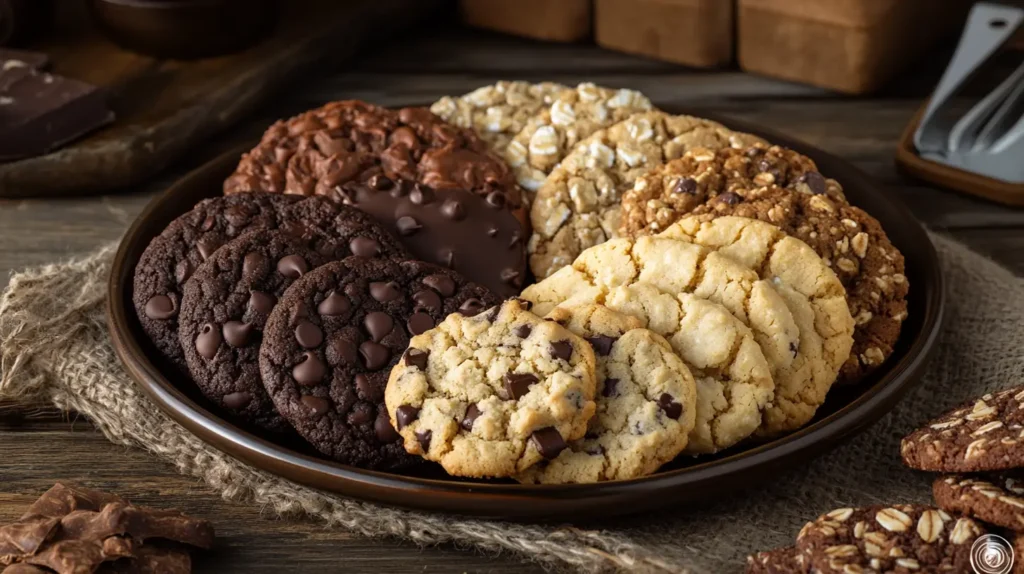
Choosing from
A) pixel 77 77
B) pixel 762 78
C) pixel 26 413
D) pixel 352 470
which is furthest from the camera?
pixel 762 78

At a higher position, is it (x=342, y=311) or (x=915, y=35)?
(x=342, y=311)

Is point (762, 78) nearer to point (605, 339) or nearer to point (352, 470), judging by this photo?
point (605, 339)

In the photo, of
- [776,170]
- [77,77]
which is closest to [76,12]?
[77,77]

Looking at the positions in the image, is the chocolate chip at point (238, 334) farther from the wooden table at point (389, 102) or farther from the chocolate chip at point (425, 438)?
the chocolate chip at point (425, 438)

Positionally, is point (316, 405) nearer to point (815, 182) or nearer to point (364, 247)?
point (364, 247)

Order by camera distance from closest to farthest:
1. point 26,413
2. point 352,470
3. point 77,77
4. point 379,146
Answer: point 352,470 < point 26,413 < point 379,146 < point 77,77

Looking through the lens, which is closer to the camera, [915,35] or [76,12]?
[915,35]

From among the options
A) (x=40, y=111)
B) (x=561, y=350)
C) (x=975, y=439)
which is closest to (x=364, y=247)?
(x=561, y=350)
